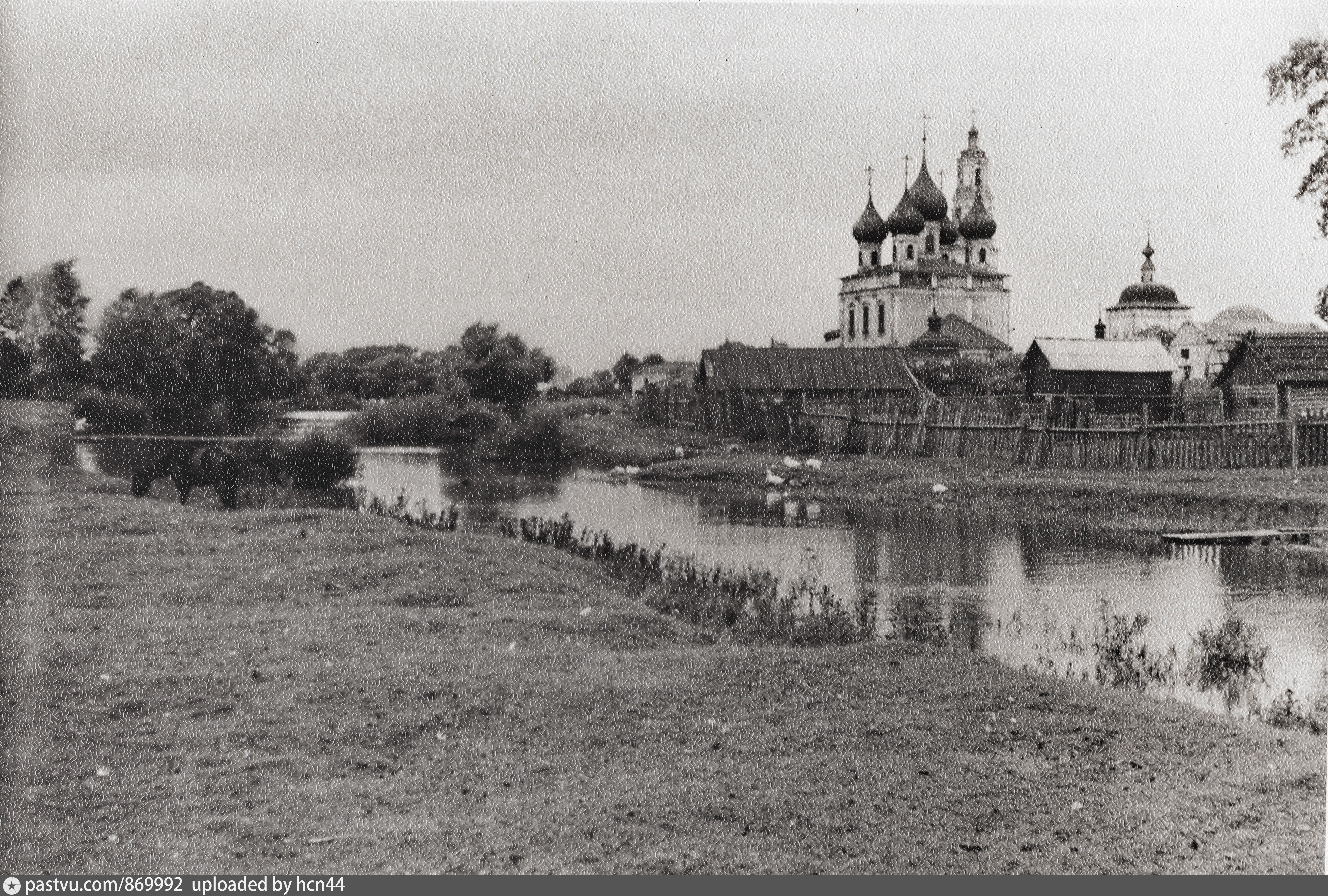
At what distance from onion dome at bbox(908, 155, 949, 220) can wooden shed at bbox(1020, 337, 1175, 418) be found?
958 inches

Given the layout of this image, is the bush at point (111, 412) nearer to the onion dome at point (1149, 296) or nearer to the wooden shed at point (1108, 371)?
the wooden shed at point (1108, 371)

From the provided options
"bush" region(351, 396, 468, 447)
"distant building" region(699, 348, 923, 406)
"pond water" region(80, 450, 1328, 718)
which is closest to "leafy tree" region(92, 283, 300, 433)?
"pond water" region(80, 450, 1328, 718)

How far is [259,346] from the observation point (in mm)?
14492

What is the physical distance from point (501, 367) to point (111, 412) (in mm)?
13009

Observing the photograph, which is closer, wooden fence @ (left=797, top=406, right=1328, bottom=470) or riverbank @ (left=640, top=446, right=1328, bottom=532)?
riverbank @ (left=640, top=446, right=1328, bottom=532)

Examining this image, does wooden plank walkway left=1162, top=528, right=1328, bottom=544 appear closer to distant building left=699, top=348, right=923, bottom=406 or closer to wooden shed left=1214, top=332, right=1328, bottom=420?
wooden shed left=1214, top=332, right=1328, bottom=420

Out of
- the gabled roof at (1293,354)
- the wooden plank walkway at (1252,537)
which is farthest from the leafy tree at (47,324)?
the gabled roof at (1293,354)

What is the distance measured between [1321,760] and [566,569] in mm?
7916

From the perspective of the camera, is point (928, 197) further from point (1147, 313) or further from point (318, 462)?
point (318, 462)

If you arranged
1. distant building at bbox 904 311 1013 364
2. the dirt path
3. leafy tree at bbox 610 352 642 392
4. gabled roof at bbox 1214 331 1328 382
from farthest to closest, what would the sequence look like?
1. leafy tree at bbox 610 352 642 392
2. distant building at bbox 904 311 1013 364
3. gabled roof at bbox 1214 331 1328 382
4. the dirt path

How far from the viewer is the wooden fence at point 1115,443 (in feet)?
75.4

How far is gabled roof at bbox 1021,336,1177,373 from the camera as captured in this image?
3478 cm

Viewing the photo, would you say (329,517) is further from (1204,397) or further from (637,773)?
(1204,397)

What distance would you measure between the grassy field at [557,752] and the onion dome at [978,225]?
51.3m
